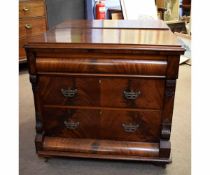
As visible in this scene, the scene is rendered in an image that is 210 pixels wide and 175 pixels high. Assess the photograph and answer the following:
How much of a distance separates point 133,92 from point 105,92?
145 mm

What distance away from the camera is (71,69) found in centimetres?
127

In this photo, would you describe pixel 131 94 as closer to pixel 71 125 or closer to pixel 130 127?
pixel 130 127

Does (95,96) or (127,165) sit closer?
(95,96)

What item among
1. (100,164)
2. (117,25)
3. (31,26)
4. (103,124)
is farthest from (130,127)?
(31,26)

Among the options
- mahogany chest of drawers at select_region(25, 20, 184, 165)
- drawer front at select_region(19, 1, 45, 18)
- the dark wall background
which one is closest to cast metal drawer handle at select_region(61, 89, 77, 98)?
mahogany chest of drawers at select_region(25, 20, 184, 165)

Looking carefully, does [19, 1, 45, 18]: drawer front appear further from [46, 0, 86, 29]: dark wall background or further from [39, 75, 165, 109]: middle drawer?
[39, 75, 165, 109]: middle drawer

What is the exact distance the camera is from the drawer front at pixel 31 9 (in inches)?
101

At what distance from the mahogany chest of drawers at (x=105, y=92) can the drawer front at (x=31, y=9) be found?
1346 mm

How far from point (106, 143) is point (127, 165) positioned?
0.18 metres

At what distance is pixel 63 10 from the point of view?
118 inches

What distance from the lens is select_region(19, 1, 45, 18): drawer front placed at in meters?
2.57
